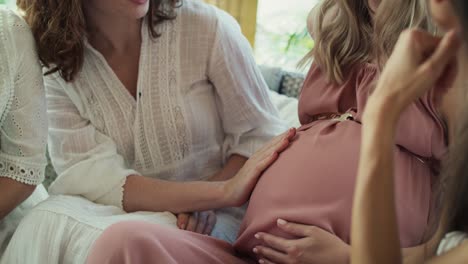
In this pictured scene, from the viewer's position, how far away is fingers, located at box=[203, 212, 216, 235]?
4.57 feet

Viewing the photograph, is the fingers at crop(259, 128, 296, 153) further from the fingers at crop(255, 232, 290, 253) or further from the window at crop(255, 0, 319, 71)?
the window at crop(255, 0, 319, 71)

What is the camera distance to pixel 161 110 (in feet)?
4.73

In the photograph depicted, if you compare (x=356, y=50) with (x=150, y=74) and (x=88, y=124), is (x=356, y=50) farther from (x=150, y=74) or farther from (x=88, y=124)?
(x=88, y=124)

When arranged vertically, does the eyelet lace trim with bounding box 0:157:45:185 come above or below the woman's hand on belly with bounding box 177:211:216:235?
above

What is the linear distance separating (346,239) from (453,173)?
1.17 ft

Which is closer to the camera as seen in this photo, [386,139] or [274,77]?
[386,139]

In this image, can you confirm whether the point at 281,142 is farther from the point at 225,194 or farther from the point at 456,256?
the point at 456,256

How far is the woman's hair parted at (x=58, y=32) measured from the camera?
136cm

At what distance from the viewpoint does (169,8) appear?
4.83ft

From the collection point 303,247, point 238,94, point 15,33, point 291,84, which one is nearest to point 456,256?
point 303,247

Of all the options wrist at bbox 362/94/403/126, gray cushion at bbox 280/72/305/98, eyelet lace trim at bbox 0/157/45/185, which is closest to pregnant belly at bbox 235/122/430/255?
wrist at bbox 362/94/403/126

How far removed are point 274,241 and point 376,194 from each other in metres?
0.38

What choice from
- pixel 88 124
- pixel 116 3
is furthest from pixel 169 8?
pixel 88 124

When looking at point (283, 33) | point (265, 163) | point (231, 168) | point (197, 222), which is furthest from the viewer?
point (283, 33)
